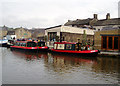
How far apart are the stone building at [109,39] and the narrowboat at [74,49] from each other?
3.25 meters

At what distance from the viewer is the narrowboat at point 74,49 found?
23583mm

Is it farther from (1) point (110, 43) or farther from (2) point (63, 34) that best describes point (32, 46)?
(1) point (110, 43)

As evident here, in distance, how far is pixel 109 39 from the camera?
25.8m

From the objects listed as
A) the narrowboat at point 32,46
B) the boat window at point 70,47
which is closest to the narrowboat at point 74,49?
the boat window at point 70,47

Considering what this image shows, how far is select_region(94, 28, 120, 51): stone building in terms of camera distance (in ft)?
83.0


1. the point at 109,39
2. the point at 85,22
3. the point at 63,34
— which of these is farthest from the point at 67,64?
the point at 85,22

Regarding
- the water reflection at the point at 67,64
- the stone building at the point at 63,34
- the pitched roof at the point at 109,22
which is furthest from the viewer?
the pitched roof at the point at 109,22

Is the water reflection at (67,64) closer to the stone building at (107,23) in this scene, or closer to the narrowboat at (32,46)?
the narrowboat at (32,46)

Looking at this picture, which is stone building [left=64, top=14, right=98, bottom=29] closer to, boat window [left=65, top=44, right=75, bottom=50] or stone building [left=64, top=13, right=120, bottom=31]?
stone building [left=64, top=13, right=120, bottom=31]

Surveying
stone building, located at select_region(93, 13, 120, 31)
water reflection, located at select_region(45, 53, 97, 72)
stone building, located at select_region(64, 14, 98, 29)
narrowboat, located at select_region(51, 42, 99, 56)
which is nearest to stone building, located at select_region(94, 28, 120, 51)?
narrowboat, located at select_region(51, 42, 99, 56)

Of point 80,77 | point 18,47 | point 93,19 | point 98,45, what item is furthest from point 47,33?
point 80,77

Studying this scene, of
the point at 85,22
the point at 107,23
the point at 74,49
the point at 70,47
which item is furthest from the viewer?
the point at 85,22

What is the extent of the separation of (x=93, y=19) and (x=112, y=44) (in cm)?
2666

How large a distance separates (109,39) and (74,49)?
227 inches
